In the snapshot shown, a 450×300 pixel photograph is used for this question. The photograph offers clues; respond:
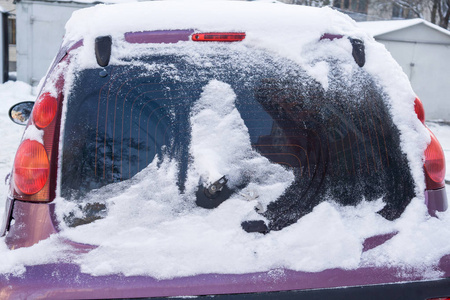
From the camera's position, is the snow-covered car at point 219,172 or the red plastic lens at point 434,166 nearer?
the snow-covered car at point 219,172

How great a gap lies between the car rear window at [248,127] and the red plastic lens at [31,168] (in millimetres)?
79

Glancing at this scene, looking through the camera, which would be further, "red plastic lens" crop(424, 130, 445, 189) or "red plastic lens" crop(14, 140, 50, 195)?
"red plastic lens" crop(424, 130, 445, 189)

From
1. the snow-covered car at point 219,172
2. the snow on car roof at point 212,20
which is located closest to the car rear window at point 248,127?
the snow-covered car at point 219,172

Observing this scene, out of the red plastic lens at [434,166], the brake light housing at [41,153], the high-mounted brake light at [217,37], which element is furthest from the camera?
the red plastic lens at [434,166]

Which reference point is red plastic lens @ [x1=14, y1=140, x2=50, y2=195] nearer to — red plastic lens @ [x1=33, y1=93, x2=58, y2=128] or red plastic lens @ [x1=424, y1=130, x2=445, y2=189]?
red plastic lens @ [x1=33, y1=93, x2=58, y2=128]

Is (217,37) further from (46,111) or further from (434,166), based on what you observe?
(434,166)

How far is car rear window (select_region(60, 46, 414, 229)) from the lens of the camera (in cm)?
177

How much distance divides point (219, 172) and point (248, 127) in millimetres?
207

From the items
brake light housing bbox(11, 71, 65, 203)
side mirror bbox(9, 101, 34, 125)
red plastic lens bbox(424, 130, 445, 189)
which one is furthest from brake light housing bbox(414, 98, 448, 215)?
side mirror bbox(9, 101, 34, 125)

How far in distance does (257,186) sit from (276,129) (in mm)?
226

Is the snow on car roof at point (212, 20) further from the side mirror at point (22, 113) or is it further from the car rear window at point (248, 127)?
the side mirror at point (22, 113)

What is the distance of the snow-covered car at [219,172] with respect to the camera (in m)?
1.65

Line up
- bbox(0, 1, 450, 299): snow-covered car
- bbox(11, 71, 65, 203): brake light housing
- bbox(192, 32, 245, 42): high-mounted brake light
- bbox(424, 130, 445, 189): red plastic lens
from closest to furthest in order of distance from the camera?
bbox(0, 1, 450, 299): snow-covered car, bbox(11, 71, 65, 203): brake light housing, bbox(192, 32, 245, 42): high-mounted brake light, bbox(424, 130, 445, 189): red plastic lens

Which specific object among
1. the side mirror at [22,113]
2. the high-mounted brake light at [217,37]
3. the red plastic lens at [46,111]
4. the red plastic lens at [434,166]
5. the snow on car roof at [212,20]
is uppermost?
the snow on car roof at [212,20]
